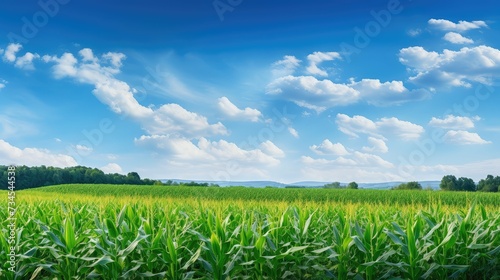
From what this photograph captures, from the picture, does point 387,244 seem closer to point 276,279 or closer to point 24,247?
point 276,279

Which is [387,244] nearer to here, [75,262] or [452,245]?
[452,245]

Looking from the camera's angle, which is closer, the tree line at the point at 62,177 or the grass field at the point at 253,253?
the grass field at the point at 253,253

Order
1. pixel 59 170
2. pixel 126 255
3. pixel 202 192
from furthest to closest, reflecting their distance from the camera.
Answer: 1. pixel 59 170
2. pixel 202 192
3. pixel 126 255

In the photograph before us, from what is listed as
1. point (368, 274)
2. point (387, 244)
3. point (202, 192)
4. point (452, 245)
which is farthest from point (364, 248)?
point (202, 192)

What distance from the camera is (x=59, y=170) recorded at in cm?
6134

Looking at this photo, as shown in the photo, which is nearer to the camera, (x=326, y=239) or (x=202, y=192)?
(x=326, y=239)

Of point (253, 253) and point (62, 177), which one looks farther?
point (62, 177)

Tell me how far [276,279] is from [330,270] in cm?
61

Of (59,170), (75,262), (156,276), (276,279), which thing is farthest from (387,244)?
(59,170)

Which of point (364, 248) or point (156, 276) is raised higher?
point (364, 248)

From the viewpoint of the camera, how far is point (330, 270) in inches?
200

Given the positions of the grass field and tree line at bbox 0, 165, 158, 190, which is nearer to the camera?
the grass field

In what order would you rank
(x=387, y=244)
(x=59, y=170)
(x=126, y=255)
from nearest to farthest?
(x=126, y=255), (x=387, y=244), (x=59, y=170)

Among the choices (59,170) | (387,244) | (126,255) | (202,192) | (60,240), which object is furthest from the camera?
(59,170)
